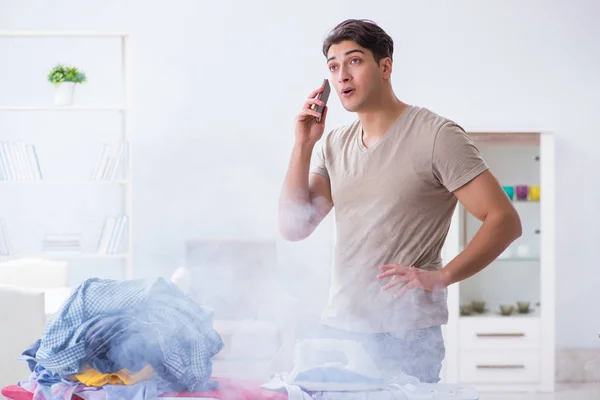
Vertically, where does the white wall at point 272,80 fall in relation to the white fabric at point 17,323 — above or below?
above

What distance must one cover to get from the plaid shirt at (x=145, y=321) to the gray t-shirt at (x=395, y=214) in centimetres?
29

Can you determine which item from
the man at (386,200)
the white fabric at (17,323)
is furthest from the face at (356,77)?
the white fabric at (17,323)

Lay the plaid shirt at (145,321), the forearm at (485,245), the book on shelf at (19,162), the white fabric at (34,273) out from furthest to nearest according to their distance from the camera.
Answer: the book on shelf at (19,162) < the white fabric at (34,273) < the forearm at (485,245) < the plaid shirt at (145,321)

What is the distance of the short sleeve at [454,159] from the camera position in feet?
4.03

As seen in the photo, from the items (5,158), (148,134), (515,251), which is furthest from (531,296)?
(5,158)

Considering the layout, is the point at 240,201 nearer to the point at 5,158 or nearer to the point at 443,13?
the point at 5,158

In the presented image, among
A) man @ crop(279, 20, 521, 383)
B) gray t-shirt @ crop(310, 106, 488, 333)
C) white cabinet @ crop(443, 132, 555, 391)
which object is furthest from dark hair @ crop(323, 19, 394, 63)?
white cabinet @ crop(443, 132, 555, 391)

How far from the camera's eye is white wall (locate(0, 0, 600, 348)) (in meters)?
3.64

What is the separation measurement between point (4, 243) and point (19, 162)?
38 cm

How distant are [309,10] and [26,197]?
1.66m

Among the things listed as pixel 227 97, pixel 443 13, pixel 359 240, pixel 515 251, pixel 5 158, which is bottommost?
pixel 515 251

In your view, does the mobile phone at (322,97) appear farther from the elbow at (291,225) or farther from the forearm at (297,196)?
the elbow at (291,225)

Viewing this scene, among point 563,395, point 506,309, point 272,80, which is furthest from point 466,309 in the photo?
point 272,80

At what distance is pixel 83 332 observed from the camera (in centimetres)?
110
